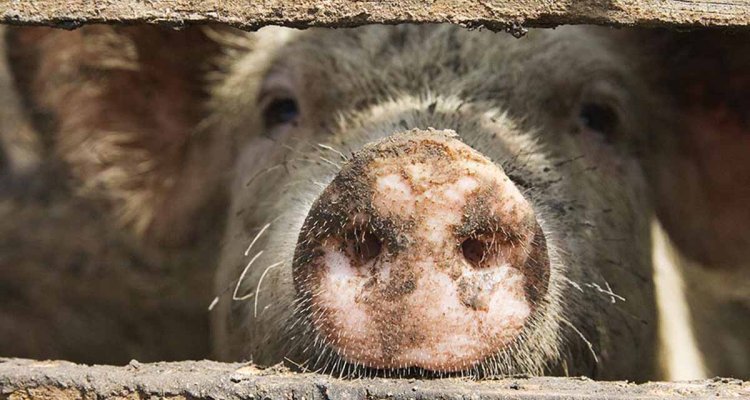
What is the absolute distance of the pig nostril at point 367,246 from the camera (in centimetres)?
176

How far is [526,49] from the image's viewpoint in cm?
279

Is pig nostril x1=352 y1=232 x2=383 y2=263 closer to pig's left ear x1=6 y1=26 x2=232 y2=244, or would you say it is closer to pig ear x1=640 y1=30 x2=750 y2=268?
pig ear x1=640 y1=30 x2=750 y2=268

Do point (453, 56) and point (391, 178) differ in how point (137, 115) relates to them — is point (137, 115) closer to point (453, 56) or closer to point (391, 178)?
point (453, 56)

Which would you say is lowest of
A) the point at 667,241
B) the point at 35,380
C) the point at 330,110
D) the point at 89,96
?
the point at 35,380

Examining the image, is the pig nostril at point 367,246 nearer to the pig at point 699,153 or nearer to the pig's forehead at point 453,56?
the pig's forehead at point 453,56

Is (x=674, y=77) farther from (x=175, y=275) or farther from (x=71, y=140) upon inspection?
(x=175, y=275)

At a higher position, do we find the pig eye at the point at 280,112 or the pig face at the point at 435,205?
the pig eye at the point at 280,112

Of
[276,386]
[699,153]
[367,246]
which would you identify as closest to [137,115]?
[699,153]

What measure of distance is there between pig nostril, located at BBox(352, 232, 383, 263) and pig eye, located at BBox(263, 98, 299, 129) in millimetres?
1242

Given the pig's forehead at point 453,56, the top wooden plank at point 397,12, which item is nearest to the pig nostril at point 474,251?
the top wooden plank at point 397,12

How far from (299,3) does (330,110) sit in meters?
A: 1.10

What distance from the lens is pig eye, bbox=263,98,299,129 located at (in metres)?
3.00

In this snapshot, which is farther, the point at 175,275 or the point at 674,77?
the point at 175,275

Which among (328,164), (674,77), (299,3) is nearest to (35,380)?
(299,3)
